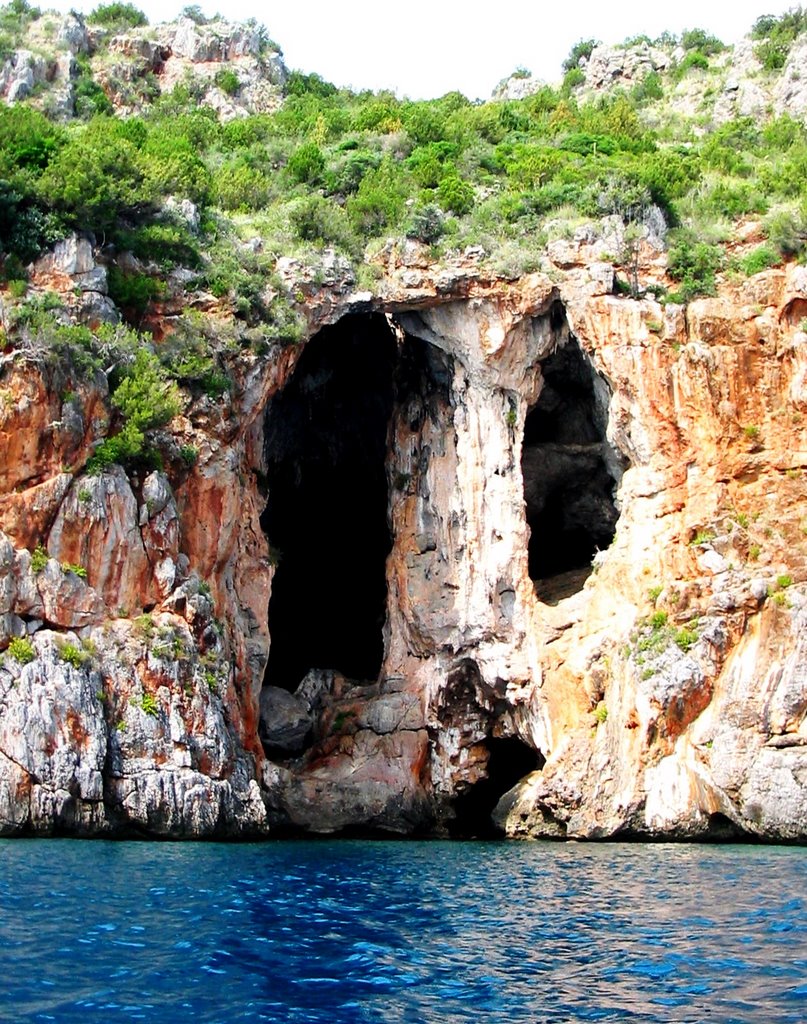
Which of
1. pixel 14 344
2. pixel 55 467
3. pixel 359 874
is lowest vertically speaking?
pixel 359 874

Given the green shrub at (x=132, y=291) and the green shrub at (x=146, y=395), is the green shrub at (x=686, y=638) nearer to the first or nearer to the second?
the green shrub at (x=146, y=395)

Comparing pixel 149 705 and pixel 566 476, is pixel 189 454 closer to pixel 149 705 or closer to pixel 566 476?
pixel 149 705

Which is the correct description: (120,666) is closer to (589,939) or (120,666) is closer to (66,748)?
(66,748)

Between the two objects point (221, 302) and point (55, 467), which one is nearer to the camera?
point (55, 467)

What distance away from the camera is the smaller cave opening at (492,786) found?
117 feet

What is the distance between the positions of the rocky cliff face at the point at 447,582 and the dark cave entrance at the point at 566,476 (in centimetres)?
11

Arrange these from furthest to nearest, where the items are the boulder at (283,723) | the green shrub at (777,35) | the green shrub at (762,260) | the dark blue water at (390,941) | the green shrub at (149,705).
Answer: the green shrub at (777,35), the boulder at (283,723), the green shrub at (762,260), the green shrub at (149,705), the dark blue water at (390,941)

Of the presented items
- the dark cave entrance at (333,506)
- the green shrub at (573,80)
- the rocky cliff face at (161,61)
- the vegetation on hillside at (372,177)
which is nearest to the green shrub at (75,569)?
the vegetation on hillside at (372,177)

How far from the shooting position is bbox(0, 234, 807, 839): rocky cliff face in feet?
91.7

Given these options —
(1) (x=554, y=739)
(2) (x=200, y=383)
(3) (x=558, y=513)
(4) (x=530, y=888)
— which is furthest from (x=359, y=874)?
(3) (x=558, y=513)

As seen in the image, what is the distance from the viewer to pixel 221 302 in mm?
35219

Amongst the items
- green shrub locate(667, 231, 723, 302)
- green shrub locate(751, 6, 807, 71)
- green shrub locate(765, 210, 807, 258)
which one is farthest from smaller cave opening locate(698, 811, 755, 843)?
green shrub locate(751, 6, 807, 71)

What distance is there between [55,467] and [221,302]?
8676 millimetres

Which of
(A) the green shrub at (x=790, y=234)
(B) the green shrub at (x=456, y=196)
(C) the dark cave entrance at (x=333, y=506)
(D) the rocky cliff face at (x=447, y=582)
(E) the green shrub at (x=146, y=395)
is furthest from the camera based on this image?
(C) the dark cave entrance at (x=333, y=506)
